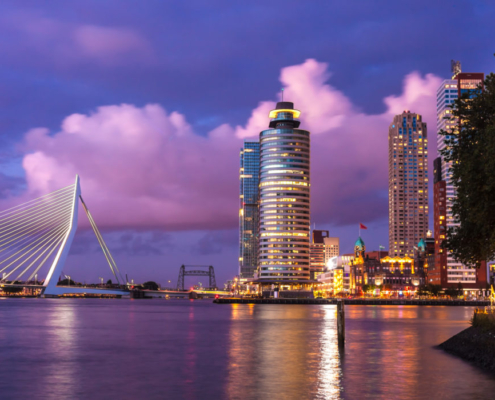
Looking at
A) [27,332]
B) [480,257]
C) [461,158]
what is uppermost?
[461,158]

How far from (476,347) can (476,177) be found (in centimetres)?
1294

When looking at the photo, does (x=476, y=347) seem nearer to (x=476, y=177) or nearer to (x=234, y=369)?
(x=476, y=177)

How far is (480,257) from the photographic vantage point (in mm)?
48219

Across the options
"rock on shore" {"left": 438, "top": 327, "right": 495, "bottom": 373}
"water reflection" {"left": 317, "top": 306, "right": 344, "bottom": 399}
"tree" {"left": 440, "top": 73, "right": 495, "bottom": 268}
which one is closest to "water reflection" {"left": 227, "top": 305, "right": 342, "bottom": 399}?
"water reflection" {"left": 317, "top": 306, "right": 344, "bottom": 399}

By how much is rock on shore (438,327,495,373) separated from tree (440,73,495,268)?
549cm

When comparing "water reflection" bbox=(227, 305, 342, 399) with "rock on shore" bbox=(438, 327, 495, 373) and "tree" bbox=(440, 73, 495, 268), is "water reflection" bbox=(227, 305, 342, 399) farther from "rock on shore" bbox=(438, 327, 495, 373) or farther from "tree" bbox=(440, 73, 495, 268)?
"tree" bbox=(440, 73, 495, 268)

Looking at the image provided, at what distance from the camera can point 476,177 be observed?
4116 cm

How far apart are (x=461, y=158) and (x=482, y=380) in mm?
14677

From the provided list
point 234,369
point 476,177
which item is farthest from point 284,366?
point 476,177

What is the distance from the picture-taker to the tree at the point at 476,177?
40.6 m

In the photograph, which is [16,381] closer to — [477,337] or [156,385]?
[156,385]

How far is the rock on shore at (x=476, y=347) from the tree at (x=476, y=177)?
216 inches

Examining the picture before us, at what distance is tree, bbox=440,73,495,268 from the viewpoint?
133 ft

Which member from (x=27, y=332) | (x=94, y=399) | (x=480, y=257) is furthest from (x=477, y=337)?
(x=27, y=332)
